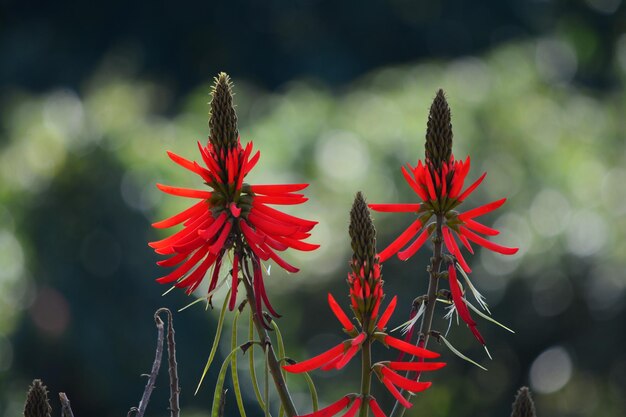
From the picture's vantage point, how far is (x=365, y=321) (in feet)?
2.04

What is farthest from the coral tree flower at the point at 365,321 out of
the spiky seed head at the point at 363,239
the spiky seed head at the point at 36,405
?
the spiky seed head at the point at 36,405

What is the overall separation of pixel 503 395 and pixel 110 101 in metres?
2.63

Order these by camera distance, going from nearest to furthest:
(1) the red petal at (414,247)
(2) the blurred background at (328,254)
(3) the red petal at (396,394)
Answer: (3) the red petal at (396,394)
(1) the red petal at (414,247)
(2) the blurred background at (328,254)

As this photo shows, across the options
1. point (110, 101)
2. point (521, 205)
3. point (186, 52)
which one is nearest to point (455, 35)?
point (186, 52)

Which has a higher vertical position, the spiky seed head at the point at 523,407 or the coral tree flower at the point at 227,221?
the coral tree flower at the point at 227,221

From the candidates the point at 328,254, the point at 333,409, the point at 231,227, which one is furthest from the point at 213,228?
the point at 328,254

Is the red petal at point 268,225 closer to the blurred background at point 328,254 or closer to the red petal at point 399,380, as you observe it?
the red petal at point 399,380

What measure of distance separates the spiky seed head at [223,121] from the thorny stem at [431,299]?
12 centimetres

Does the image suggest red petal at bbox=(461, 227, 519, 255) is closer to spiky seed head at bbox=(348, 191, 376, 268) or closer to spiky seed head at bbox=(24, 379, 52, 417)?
spiky seed head at bbox=(348, 191, 376, 268)

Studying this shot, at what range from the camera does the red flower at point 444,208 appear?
2.23ft

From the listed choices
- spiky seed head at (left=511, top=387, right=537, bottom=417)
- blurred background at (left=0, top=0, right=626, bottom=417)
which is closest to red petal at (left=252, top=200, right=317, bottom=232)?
spiky seed head at (left=511, top=387, right=537, bottom=417)

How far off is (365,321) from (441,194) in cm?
10

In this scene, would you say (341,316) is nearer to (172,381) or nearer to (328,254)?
(172,381)

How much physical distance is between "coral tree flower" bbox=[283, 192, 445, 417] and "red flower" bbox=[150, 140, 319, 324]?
2 cm
